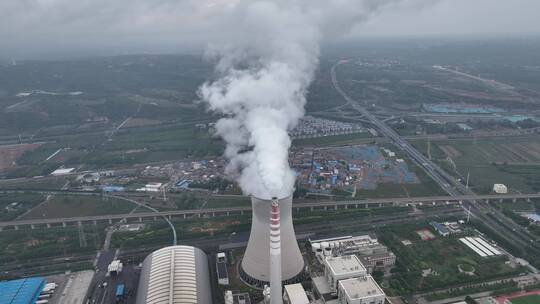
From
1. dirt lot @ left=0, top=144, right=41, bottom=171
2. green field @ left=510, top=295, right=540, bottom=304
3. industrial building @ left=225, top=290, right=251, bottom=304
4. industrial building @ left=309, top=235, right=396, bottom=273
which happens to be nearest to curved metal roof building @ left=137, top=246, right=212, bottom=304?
industrial building @ left=225, top=290, right=251, bottom=304

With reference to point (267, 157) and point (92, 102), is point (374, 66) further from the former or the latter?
point (267, 157)

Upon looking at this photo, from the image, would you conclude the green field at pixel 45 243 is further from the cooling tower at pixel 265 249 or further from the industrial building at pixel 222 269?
the cooling tower at pixel 265 249

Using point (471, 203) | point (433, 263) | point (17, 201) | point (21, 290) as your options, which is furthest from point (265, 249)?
point (17, 201)

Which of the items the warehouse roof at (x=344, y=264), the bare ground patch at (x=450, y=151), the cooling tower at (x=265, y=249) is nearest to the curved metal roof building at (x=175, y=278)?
the cooling tower at (x=265, y=249)

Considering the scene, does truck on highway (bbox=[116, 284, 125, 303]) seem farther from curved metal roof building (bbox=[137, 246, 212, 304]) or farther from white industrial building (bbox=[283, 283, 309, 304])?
white industrial building (bbox=[283, 283, 309, 304])

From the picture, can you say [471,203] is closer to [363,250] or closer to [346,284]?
[363,250]
